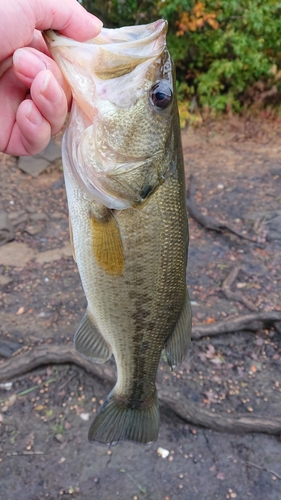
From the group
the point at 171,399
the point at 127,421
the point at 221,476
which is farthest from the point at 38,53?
the point at 221,476

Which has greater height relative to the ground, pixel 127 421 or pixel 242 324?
pixel 127 421

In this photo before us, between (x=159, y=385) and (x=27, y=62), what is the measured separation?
2.63 m

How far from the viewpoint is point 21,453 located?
297 centimetres

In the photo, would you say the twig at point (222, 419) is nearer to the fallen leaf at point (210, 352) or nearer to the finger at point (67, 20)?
the fallen leaf at point (210, 352)

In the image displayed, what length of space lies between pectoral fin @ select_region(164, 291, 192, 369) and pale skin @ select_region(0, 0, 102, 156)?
936 millimetres

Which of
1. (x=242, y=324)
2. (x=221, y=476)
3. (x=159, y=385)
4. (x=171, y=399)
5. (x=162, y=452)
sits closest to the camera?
(x=221, y=476)

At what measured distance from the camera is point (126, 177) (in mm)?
1469

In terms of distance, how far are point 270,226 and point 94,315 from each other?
164 inches

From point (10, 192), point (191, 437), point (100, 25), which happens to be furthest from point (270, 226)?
point (100, 25)

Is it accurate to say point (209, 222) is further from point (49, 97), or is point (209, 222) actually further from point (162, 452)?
point (49, 97)

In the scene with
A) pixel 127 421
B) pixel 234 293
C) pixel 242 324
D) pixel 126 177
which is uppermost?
pixel 126 177

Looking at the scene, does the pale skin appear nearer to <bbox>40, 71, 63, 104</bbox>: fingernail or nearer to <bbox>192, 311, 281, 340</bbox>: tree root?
<bbox>40, 71, 63, 104</bbox>: fingernail

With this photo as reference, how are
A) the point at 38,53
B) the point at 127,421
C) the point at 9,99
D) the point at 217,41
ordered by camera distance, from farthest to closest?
the point at 217,41, the point at 127,421, the point at 9,99, the point at 38,53

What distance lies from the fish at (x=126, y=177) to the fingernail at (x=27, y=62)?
0.06m
